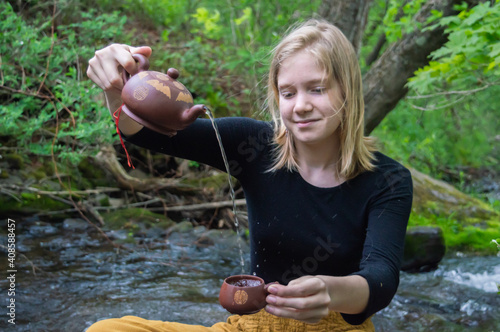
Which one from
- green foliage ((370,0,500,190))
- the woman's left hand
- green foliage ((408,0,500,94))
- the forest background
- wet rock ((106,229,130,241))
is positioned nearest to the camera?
the woman's left hand

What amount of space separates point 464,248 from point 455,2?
7.76 ft

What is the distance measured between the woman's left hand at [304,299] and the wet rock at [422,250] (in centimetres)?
340

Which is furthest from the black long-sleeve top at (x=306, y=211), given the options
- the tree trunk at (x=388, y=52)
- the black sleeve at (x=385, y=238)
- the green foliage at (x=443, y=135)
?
the green foliage at (x=443, y=135)

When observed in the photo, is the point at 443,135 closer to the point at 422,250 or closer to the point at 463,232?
the point at 463,232

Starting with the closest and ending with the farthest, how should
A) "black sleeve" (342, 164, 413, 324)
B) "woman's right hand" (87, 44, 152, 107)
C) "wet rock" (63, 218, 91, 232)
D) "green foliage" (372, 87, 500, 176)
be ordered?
"black sleeve" (342, 164, 413, 324) → "woman's right hand" (87, 44, 152, 107) → "wet rock" (63, 218, 91, 232) → "green foliage" (372, 87, 500, 176)

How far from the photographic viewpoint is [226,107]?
22.2 feet

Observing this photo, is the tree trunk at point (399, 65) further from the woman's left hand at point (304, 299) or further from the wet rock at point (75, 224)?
the woman's left hand at point (304, 299)

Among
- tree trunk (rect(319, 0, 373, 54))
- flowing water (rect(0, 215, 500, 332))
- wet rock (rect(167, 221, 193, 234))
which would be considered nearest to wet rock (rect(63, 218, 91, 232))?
flowing water (rect(0, 215, 500, 332))

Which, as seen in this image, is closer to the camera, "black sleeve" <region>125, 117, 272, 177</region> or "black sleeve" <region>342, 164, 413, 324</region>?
"black sleeve" <region>342, 164, 413, 324</region>

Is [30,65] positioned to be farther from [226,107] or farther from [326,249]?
[326,249]

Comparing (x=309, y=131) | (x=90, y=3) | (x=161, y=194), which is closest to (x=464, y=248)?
(x=161, y=194)

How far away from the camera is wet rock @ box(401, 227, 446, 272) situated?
4.59m

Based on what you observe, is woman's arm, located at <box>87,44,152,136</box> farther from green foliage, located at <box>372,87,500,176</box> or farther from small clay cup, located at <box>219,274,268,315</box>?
green foliage, located at <box>372,87,500,176</box>

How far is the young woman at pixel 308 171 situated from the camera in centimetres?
187
